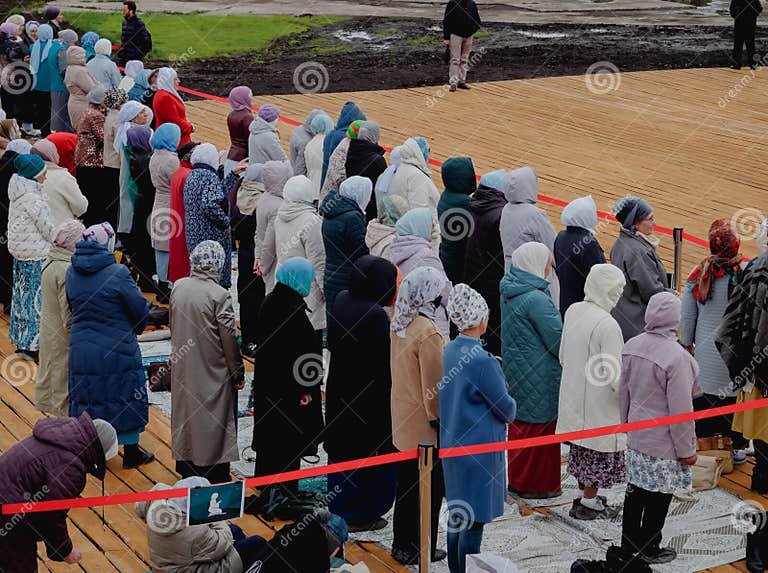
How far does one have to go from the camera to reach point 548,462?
7.85m

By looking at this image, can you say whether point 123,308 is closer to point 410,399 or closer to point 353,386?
point 353,386

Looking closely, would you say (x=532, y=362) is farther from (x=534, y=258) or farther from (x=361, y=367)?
(x=361, y=367)

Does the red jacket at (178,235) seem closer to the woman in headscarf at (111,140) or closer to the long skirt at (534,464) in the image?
the woman in headscarf at (111,140)

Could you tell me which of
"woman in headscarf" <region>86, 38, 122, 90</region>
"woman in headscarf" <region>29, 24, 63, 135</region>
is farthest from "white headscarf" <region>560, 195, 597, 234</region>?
"woman in headscarf" <region>29, 24, 63, 135</region>

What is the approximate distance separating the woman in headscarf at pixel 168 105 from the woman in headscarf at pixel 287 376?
254 inches

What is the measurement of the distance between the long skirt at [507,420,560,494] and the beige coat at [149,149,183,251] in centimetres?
438

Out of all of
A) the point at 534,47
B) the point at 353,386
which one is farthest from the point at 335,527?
the point at 534,47

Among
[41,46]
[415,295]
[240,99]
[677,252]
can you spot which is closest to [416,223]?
[415,295]

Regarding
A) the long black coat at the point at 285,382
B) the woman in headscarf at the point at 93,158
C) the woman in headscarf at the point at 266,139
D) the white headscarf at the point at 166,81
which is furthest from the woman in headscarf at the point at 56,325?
the white headscarf at the point at 166,81

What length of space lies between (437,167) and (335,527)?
10024 millimetres

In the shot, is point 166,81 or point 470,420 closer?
point 470,420

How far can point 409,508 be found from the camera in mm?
7164

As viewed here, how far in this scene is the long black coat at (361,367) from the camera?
7289 mm

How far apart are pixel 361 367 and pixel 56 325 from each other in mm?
2489
